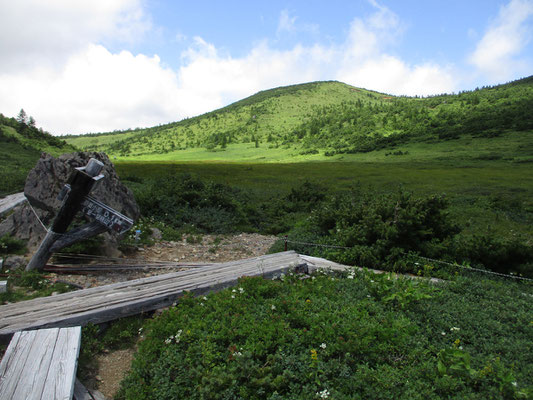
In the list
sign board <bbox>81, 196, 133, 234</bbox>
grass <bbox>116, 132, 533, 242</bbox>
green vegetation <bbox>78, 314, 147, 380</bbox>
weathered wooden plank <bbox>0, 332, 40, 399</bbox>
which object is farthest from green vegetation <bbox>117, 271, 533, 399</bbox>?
grass <bbox>116, 132, 533, 242</bbox>

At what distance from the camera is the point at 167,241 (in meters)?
12.1

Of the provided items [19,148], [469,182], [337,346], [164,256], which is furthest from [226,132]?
[337,346]

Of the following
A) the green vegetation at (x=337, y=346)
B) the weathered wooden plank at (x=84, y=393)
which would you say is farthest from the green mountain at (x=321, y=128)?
the weathered wooden plank at (x=84, y=393)

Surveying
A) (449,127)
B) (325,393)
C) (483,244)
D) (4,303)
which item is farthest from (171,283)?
(449,127)

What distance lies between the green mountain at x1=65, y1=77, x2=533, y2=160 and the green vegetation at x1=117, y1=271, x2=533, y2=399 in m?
72.6

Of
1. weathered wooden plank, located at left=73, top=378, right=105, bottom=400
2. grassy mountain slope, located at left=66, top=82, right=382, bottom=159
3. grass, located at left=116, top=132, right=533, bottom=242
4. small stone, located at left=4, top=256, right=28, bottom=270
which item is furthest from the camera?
grassy mountain slope, located at left=66, top=82, right=382, bottom=159

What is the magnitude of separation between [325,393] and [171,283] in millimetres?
4093

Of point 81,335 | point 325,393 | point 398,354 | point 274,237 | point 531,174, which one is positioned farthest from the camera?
point 531,174

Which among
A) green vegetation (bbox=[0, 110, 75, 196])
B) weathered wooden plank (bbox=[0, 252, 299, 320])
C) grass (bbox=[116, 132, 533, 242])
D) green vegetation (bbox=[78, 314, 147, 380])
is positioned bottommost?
grass (bbox=[116, 132, 533, 242])

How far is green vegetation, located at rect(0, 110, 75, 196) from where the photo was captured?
57.5ft

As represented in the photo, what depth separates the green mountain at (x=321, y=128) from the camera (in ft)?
255

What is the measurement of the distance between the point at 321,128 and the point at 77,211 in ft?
403

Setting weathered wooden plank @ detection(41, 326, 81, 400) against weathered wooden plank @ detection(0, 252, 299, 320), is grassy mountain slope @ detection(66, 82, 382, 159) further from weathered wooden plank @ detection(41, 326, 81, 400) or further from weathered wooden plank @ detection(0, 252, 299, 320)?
weathered wooden plank @ detection(41, 326, 81, 400)

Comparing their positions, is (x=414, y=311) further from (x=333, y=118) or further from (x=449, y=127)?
(x=333, y=118)
